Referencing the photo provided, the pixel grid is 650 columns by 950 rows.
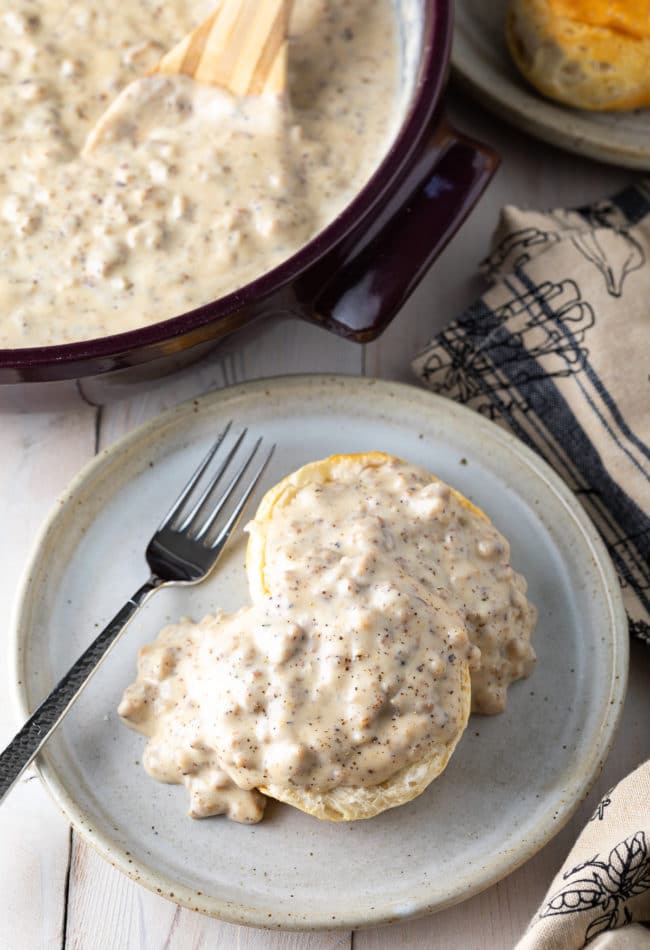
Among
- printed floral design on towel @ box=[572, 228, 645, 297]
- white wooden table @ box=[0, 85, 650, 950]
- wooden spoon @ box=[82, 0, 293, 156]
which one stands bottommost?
white wooden table @ box=[0, 85, 650, 950]

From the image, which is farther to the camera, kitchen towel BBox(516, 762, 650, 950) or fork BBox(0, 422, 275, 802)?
fork BBox(0, 422, 275, 802)

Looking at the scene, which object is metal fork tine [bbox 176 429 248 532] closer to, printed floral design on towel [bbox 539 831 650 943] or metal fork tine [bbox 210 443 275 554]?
metal fork tine [bbox 210 443 275 554]

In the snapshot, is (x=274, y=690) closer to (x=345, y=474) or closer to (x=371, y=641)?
(x=371, y=641)

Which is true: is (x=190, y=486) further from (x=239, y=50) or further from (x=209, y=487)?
(x=239, y=50)

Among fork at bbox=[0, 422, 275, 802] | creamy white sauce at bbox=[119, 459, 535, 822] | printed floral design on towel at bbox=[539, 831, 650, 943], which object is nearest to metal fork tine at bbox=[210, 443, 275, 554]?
fork at bbox=[0, 422, 275, 802]

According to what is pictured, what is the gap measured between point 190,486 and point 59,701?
0.37 m

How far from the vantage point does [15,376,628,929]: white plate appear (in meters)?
1.43

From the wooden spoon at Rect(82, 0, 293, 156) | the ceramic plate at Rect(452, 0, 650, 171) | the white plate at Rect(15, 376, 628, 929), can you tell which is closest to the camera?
the white plate at Rect(15, 376, 628, 929)

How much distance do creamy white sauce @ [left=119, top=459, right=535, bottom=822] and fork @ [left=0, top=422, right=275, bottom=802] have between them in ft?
0.21

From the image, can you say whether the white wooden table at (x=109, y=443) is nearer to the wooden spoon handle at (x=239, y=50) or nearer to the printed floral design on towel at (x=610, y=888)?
the printed floral design on towel at (x=610, y=888)

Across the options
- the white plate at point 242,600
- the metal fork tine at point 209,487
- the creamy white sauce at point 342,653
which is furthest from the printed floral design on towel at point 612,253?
the metal fork tine at point 209,487

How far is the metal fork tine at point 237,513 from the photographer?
1.65 metres

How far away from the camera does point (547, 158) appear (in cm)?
218

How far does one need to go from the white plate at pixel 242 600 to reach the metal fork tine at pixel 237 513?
1.2 inches
